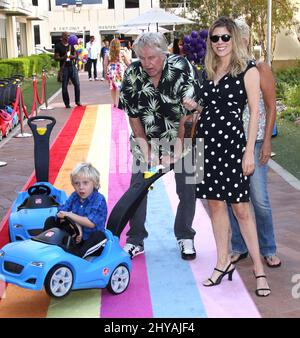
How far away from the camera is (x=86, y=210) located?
388 centimetres

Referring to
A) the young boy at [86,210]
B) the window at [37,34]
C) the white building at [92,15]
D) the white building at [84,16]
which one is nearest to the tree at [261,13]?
the young boy at [86,210]

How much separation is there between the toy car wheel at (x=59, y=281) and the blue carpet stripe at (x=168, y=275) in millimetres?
582

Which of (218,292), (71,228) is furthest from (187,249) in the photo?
(71,228)

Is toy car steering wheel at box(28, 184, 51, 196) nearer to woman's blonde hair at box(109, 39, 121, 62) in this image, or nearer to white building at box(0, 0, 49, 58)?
woman's blonde hair at box(109, 39, 121, 62)

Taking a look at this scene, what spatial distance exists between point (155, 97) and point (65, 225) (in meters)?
1.16

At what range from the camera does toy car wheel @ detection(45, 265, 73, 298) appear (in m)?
3.39

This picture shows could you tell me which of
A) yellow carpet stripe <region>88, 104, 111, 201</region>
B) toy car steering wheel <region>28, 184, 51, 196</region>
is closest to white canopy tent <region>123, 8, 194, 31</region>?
yellow carpet stripe <region>88, 104, 111, 201</region>

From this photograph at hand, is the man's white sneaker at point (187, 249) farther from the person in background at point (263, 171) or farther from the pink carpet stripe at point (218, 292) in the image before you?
the person in background at point (263, 171)

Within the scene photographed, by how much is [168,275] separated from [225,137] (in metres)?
1.21

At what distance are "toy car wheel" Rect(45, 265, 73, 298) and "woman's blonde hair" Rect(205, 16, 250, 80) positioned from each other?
1.56 metres

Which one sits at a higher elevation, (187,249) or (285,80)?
(285,80)

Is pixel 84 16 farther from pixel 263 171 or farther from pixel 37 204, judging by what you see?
pixel 263 171

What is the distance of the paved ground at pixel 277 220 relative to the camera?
3662 millimetres

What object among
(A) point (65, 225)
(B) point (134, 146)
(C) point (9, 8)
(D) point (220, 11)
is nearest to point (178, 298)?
(A) point (65, 225)
